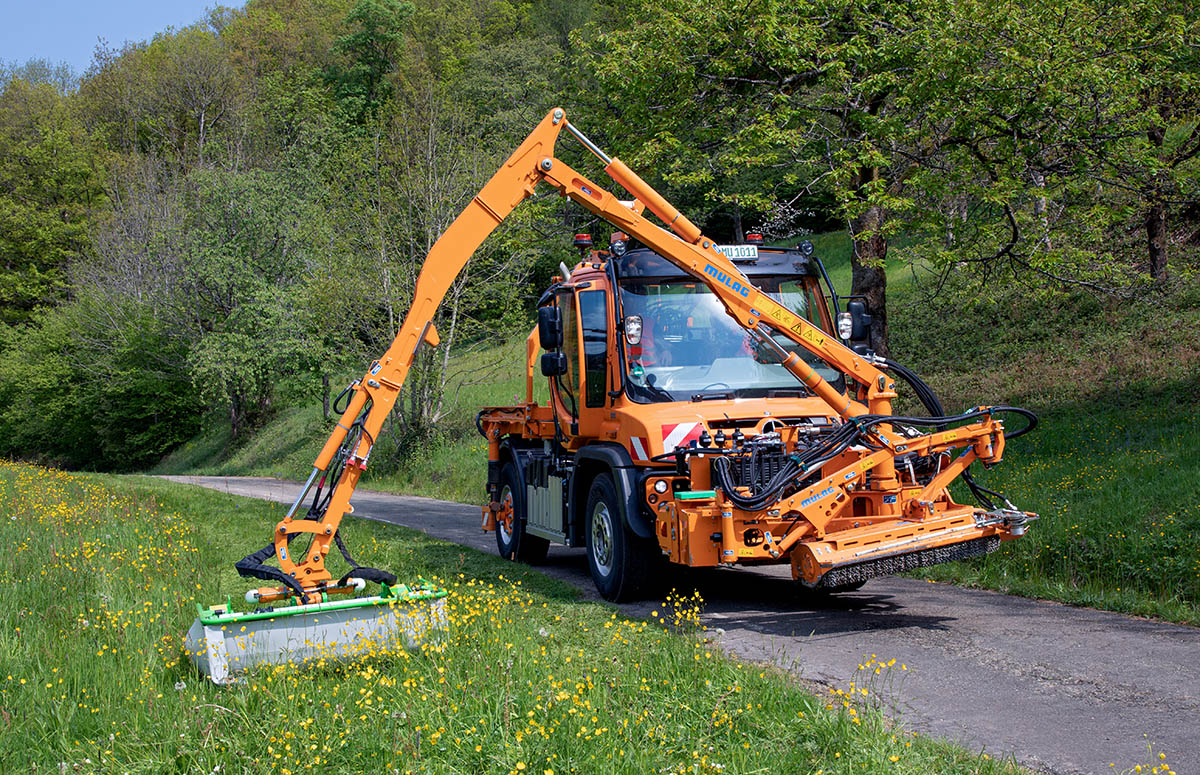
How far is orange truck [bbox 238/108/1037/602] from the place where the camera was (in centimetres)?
742

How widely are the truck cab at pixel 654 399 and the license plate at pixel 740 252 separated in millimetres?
15

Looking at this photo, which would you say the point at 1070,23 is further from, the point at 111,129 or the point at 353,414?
the point at 111,129

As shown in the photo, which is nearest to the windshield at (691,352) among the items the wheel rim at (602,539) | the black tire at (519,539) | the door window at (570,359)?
the door window at (570,359)

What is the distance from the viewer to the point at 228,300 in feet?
128

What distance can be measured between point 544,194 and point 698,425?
1370 cm

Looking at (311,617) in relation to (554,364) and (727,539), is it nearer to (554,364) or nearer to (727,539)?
(727,539)

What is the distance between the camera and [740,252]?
31.0 ft

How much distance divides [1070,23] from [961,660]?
380 inches

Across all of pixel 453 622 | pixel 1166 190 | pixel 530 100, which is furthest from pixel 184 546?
pixel 530 100

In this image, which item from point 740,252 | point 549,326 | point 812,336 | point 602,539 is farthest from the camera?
point 549,326

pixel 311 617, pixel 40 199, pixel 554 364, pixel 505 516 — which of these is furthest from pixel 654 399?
pixel 40 199

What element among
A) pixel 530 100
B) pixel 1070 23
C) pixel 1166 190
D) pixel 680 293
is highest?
pixel 530 100

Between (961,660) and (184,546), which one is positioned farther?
(184,546)

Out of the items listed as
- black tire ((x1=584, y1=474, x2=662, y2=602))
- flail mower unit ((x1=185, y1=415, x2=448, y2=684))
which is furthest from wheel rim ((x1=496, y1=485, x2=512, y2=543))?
flail mower unit ((x1=185, y1=415, x2=448, y2=684))
